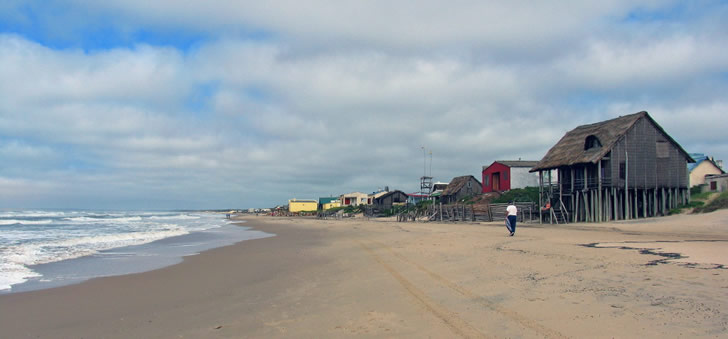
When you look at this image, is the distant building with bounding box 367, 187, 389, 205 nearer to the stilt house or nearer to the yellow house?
the yellow house

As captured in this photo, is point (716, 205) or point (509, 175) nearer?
point (716, 205)

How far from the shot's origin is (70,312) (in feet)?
25.3

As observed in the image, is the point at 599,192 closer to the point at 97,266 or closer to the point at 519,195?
the point at 519,195

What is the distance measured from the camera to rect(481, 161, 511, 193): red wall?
150 ft

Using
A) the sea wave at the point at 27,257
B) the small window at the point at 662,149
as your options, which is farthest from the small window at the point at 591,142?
the sea wave at the point at 27,257

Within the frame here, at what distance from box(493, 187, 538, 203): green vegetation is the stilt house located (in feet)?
23.7

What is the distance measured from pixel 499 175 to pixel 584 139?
17.7 m

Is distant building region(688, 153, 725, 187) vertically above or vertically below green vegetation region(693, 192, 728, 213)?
above

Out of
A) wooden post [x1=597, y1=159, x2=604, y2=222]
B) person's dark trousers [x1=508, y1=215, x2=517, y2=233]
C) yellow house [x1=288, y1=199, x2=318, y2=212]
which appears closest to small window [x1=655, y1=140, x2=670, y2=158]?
wooden post [x1=597, y1=159, x2=604, y2=222]

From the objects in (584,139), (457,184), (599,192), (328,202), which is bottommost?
(328,202)

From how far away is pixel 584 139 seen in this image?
97.5ft

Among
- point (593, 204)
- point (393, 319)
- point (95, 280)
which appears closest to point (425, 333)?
point (393, 319)

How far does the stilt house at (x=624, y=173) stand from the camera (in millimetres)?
27234

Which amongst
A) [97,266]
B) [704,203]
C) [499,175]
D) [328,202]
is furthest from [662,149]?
[328,202]
